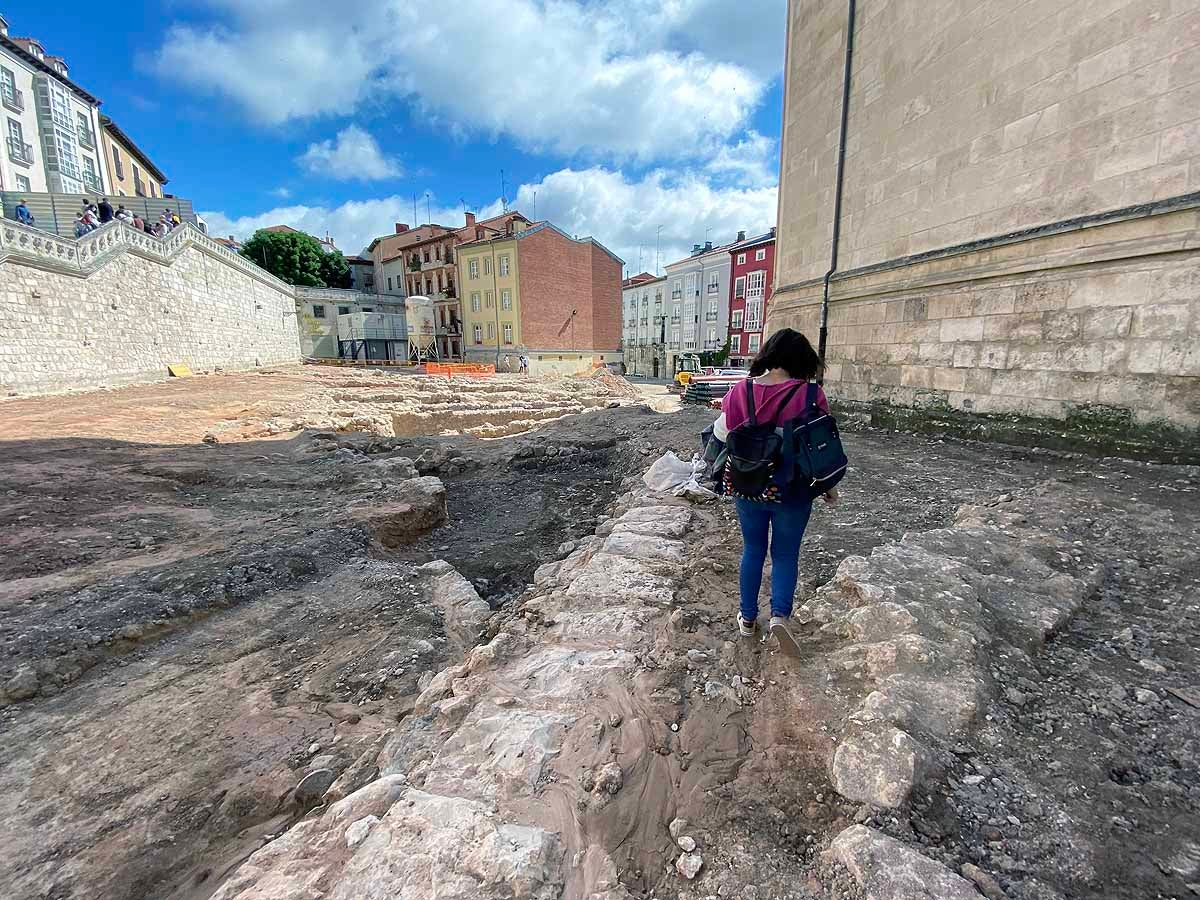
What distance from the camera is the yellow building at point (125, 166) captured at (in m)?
38.6

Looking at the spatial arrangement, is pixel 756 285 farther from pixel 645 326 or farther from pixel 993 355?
pixel 993 355

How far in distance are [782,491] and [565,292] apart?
4348cm

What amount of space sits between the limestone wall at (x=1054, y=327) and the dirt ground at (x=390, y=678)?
73 centimetres

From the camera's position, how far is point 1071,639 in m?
2.75

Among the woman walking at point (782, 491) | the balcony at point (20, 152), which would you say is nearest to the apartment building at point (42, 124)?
the balcony at point (20, 152)

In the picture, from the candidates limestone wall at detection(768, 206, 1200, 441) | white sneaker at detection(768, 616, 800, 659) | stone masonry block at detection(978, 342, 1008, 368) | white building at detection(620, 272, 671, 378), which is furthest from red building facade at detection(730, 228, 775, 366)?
white sneaker at detection(768, 616, 800, 659)

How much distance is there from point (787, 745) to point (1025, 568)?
96.4 inches

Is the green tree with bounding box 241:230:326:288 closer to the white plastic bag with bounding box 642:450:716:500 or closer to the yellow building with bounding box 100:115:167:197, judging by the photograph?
the yellow building with bounding box 100:115:167:197

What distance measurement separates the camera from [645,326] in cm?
5719

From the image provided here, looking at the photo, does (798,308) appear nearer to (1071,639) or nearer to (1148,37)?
(1148,37)

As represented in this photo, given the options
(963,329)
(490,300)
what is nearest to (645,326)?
(490,300)

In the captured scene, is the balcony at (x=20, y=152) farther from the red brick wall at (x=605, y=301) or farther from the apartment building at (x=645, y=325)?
the apartment building at (x=645, y=325)

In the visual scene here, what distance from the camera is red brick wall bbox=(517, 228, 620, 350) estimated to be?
4091 centimetres

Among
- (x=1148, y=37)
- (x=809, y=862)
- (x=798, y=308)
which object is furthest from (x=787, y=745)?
(x=798, y=308)
